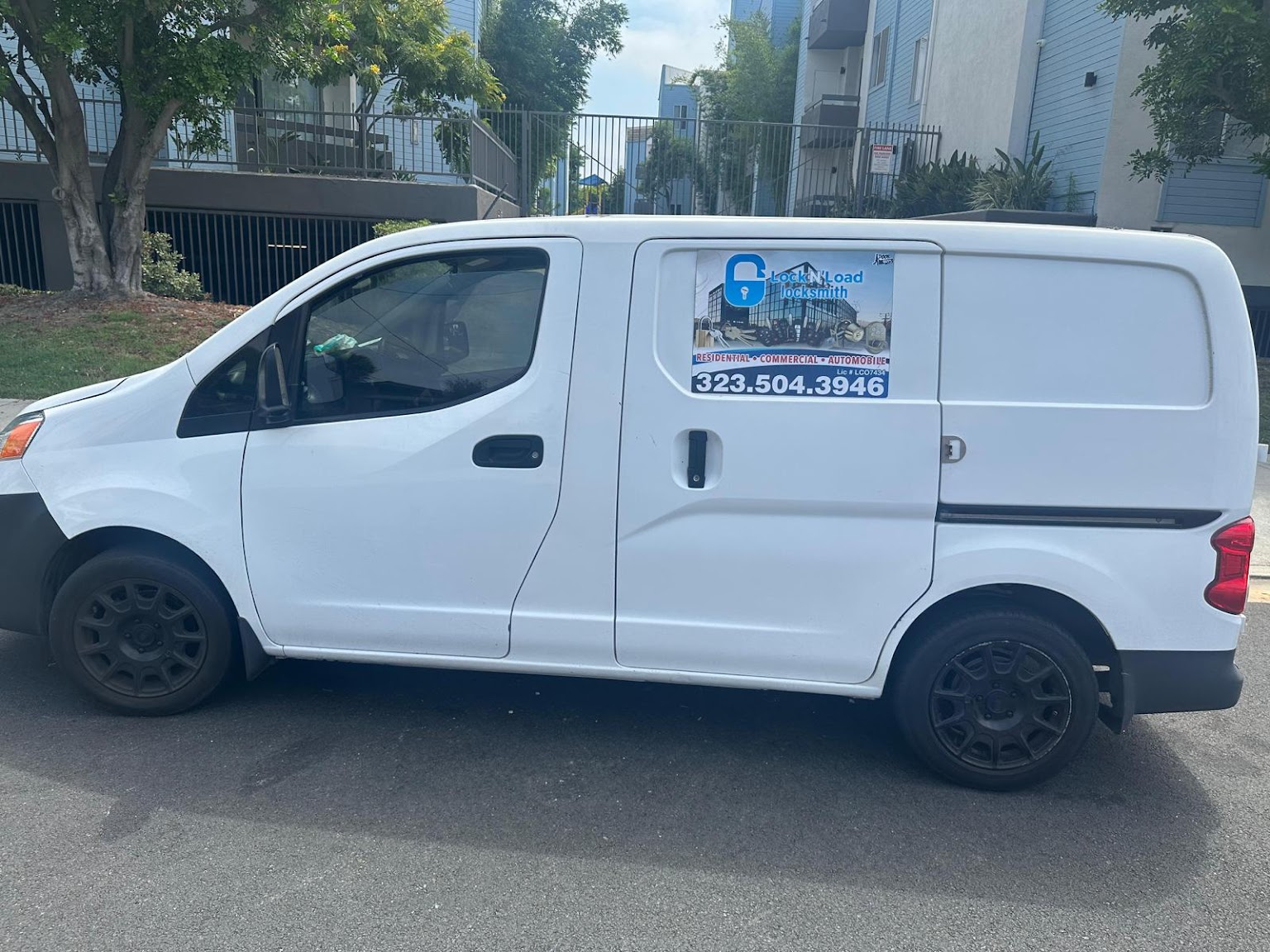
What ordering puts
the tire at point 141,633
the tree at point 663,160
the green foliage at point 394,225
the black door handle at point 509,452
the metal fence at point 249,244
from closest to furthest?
the black door handle at point 509,452 < the tire at point 141,633 < the green foliage at point 394,225 < the metal fence at point 249,244 < the tree at point 663,160

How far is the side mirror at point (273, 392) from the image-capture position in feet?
12.8

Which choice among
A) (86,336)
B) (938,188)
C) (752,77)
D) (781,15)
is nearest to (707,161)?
(938,188)

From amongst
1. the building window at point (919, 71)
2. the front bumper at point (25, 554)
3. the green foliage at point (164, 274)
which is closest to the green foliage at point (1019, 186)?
the building window at point (919, 71)

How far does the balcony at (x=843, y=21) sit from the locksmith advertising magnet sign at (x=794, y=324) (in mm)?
27047

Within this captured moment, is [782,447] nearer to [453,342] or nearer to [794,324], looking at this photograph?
[794,324]

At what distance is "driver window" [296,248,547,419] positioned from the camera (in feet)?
12.6

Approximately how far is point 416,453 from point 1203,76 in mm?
11252

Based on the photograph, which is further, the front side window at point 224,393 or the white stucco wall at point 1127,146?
the white stucco wall at point 1127,146

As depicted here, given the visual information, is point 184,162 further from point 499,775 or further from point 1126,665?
point 1126,665

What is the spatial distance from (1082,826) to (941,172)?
15080mm

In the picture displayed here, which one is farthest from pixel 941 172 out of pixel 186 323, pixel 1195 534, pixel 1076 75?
pixel 1195 534

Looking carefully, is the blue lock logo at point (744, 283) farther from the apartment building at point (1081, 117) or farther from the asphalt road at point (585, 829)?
the apartment building at point (1081, 117)

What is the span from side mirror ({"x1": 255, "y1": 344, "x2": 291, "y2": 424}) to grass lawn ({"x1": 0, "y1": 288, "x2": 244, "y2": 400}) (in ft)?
23.8

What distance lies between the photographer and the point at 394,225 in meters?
14.7
